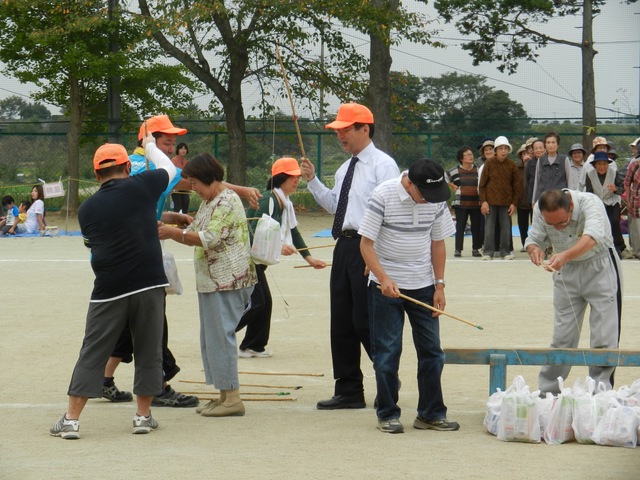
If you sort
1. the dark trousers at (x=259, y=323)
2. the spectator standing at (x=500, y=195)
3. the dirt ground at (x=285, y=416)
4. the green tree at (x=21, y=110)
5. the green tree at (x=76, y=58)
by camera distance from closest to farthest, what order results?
1. the dirt ground at (x=285, y=416)
2. the dark trousers at (x=259, y=323)
3. the spectator standing at (x=500, y=195)
4. the green tree at (x=76, y=58)
5. the green tree at (x=21, y=110)

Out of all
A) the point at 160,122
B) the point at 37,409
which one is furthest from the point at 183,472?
the point at 160,122

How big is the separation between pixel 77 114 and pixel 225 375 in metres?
20.1

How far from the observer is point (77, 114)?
86.2 ft

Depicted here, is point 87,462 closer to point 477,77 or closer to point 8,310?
point 8,310

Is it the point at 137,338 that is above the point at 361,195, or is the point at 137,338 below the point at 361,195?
below

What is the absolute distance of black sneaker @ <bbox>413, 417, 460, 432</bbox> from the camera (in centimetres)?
671

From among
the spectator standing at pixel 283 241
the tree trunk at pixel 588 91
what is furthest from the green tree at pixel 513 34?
the spectator standing at pixel 283 241

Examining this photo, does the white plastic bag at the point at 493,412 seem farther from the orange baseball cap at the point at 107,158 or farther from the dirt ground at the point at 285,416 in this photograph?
the orange baseball cap at the point at 107,158

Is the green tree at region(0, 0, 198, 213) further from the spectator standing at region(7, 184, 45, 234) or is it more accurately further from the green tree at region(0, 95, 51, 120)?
the spectator standing at region(7, 184, 45, 234)

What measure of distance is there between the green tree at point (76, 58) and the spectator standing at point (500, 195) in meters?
10.6

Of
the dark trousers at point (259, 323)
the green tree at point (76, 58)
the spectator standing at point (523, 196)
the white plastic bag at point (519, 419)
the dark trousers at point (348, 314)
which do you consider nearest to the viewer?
the white plastic bag at point (519, 419)

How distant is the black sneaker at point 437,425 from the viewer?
6711 millimetres

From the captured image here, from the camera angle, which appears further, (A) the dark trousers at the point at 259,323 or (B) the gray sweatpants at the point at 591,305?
(A) the dark trousers at the point at 259,323

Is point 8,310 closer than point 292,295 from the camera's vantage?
Yes
